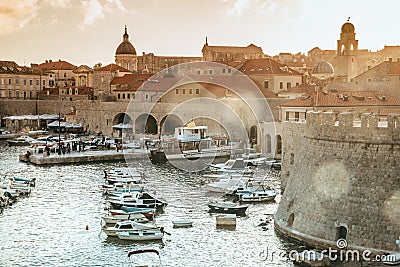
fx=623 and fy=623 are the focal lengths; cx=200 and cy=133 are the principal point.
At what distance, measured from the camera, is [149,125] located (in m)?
64.7

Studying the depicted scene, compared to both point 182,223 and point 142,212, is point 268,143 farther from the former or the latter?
point 182,223

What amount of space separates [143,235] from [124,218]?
2.56 m

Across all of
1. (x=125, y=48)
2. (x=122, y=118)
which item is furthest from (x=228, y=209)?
(x=125, y=48)

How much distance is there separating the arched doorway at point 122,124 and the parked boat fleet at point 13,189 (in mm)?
26253

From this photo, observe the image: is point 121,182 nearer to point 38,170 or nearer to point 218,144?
point 38,170

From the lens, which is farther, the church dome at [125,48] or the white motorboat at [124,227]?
the church dome at [125,48]

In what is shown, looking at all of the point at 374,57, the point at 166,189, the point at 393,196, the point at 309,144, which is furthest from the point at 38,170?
the point at 374,57

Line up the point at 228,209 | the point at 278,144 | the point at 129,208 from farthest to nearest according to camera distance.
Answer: the point at 278,144 → the point at 129,208 → the point at 228,209

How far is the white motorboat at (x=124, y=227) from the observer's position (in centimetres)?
2223

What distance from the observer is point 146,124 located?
64688mm

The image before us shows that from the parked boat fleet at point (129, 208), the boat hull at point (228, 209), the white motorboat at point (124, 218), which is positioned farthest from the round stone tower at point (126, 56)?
the white motorboat at point (124, 218)

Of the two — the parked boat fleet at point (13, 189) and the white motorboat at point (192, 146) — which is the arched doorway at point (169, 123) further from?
the parked boat fleet at point (13, 189)

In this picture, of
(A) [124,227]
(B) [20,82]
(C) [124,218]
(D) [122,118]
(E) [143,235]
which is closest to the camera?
(E) [143,235]

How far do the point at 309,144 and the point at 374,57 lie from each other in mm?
80649
